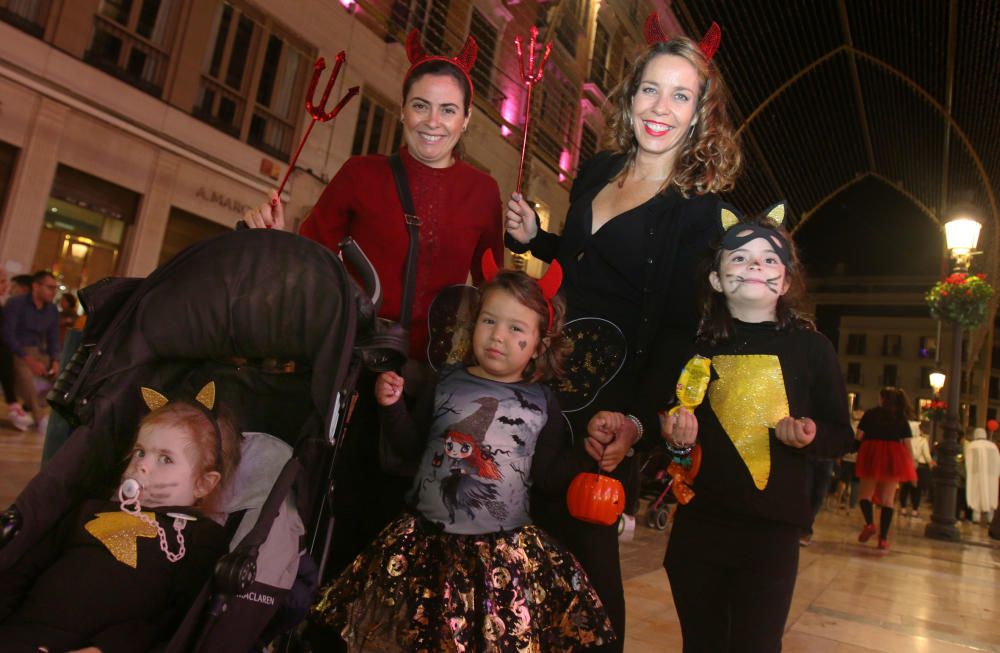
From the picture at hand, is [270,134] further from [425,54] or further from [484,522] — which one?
[484,522]

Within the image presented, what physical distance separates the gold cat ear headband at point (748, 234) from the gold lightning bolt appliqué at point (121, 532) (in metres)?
1.83

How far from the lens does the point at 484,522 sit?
1969 millimetres

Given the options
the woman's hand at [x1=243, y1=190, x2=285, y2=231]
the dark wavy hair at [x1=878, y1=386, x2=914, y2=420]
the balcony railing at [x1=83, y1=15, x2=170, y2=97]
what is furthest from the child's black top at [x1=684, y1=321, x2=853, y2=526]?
the balcony railing at [x1=83, y1=15, x2=170, y2=97]

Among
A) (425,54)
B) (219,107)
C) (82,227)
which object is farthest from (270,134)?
(425,54)

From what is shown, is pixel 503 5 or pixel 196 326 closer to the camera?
pixel 196 326

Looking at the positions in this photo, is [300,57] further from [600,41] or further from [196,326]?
[196,326]

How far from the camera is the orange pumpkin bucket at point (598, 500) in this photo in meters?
1.78

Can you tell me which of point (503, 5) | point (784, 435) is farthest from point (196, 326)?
point (503, 5)

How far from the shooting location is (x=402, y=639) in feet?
5.84

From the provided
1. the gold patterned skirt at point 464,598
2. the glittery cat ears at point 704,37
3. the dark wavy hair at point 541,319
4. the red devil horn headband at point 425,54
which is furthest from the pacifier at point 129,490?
the glittery cat ears at point 704,37

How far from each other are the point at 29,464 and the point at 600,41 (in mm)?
15950

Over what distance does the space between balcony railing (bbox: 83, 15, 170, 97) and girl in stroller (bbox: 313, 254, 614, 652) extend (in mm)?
10055

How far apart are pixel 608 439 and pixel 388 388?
25.9 inches

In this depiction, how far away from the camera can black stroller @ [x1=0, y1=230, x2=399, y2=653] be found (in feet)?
5.34
